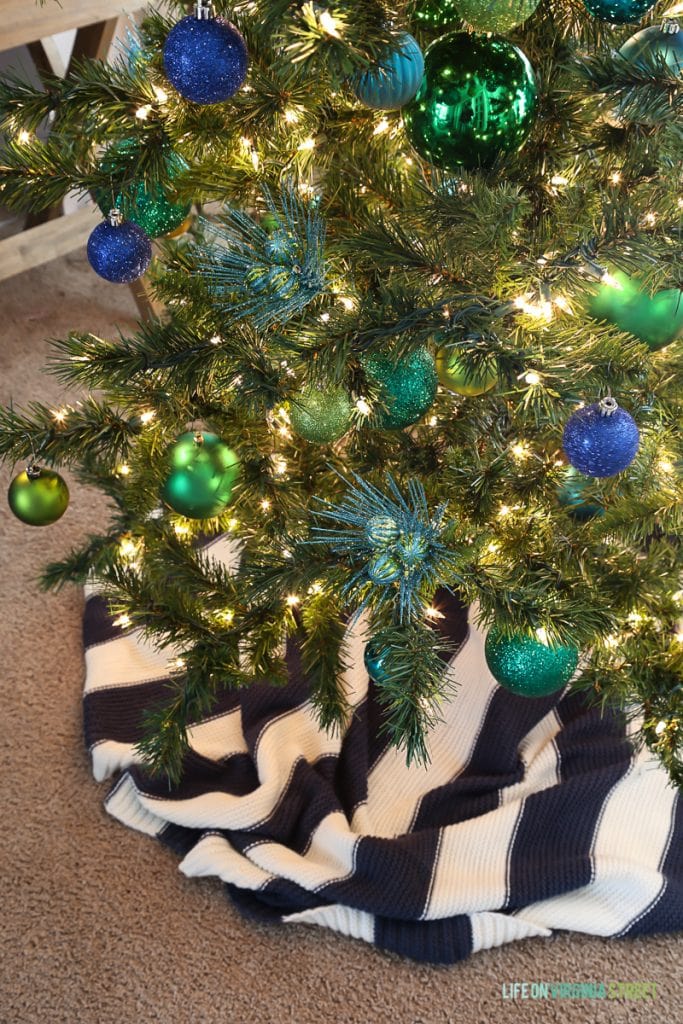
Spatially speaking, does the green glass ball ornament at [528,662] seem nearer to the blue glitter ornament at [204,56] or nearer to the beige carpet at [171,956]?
the beige carpet at [171,956]

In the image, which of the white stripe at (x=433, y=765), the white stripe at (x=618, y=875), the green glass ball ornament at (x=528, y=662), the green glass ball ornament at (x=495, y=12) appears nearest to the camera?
the green glass ball ornament at (x=495, y=12)

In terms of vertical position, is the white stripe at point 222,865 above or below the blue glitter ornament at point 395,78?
below

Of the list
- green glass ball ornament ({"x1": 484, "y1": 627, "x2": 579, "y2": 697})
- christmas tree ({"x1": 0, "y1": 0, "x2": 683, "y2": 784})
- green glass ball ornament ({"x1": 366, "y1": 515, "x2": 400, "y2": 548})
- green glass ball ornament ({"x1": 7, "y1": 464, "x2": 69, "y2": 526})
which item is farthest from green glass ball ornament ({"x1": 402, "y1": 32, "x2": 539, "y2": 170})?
green glass ball ornament ({"x1": 7, "y1": 464, "x2": 69, "y2": 526})

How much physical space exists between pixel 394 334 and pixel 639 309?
22cm

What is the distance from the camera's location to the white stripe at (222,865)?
900 millimetres

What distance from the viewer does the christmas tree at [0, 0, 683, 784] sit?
60cm

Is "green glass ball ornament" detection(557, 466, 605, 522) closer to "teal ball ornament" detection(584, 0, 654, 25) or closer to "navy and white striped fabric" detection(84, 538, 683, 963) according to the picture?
"navy and white striped fabric" detection(84, 538, 683, 963)

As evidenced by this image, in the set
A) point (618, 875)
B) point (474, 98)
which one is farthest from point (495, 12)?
point (618, 875)

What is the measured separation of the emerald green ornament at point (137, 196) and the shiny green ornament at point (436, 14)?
8.8 inches

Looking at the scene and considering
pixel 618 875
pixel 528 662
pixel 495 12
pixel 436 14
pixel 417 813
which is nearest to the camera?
pixel 495 12

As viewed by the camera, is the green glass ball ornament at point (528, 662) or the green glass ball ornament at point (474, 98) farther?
the green glass ball ornament at point (528, 662)

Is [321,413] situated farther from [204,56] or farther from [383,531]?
[204,56]

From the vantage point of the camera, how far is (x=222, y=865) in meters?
0.91

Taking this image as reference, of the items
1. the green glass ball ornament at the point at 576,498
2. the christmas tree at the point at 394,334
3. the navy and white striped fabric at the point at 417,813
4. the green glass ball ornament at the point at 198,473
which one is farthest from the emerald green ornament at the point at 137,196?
the green glass ball ornament at the point at 576,498
